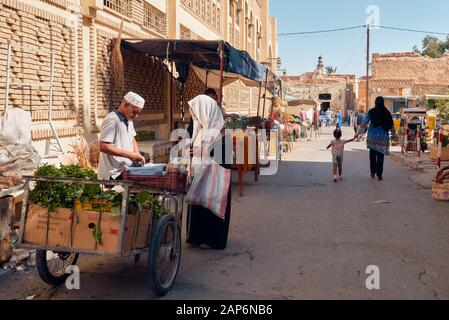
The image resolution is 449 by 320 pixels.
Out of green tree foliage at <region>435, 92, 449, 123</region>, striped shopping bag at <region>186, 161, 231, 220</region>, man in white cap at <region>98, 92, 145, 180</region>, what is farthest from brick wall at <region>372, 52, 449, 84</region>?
man in white cap at <region>98, 92, 145, 180</region>

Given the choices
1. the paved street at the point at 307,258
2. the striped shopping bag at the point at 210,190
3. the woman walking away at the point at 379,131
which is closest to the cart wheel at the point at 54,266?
the paved street at the point at 307,258

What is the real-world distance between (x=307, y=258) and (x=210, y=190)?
122 cm

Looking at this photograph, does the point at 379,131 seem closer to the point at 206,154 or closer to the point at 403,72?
the point at 206,154

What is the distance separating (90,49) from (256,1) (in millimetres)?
30115

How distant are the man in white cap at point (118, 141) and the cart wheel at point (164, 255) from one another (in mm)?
862

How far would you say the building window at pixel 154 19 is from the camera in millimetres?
14672

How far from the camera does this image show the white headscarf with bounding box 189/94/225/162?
19.4ft

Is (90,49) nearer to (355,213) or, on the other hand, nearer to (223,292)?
(355,213)


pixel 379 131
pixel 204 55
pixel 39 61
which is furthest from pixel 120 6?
pixel 379 131

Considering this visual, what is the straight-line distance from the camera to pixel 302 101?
3086 centimetres

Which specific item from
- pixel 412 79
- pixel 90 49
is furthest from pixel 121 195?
pixel 412 79

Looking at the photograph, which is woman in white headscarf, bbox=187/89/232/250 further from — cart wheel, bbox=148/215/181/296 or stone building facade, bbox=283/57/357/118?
stone building facade, bbox=283/57/357/118

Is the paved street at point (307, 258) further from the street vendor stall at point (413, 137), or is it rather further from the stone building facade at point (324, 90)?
the stone building facade at point (324, 90)

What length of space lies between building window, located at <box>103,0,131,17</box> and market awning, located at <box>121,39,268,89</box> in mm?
905
